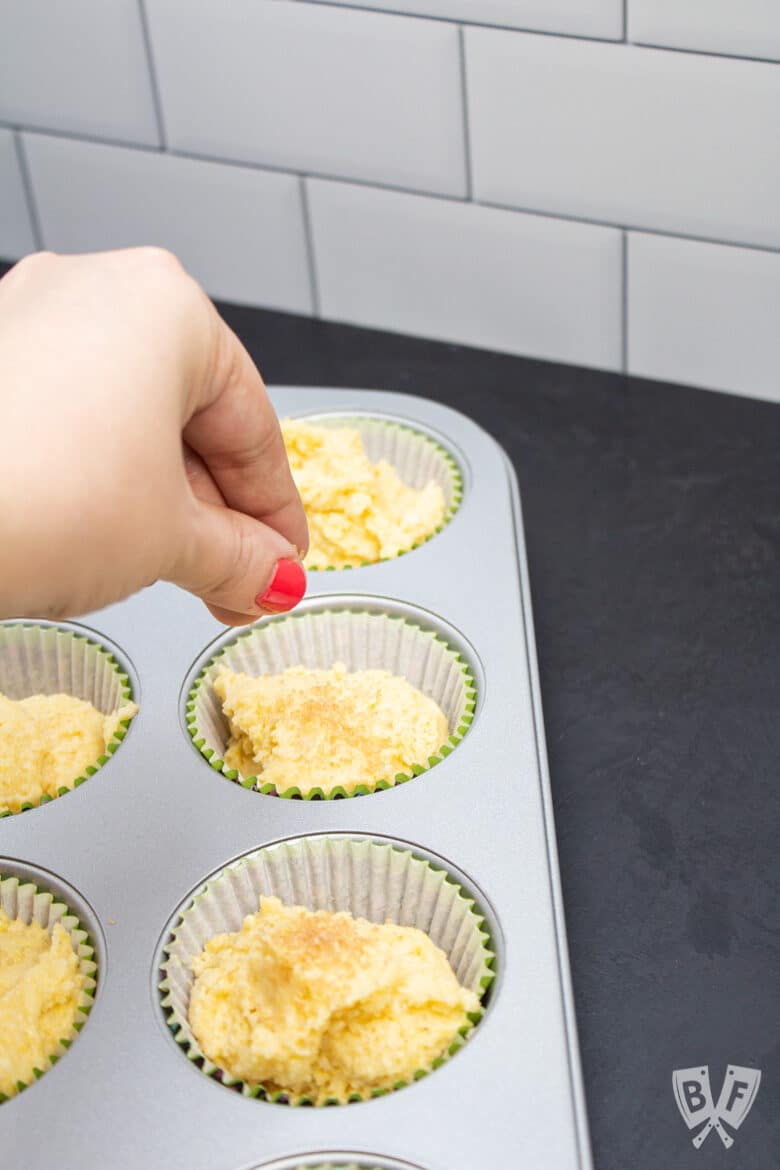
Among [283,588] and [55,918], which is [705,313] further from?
[55,918]

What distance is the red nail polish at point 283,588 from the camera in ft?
3.24

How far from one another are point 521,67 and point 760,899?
3.35 ft

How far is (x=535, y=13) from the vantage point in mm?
1604

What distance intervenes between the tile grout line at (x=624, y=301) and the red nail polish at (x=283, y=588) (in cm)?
87

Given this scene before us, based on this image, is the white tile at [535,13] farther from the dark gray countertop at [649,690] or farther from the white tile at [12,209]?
the white tile at [12,209]

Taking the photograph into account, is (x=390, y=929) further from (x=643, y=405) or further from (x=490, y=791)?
(x=643, y=405)

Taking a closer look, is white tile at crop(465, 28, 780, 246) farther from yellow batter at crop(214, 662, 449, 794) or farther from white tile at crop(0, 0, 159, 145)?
yellow batter at crop(214, 662, 449, 794)

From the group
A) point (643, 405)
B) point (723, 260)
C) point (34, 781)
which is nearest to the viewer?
point (34, 781)

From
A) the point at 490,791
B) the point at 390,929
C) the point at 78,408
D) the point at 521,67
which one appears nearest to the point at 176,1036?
the point at 390,929

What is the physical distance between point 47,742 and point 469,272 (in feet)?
3.01

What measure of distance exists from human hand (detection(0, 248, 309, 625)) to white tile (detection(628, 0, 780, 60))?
863 mm

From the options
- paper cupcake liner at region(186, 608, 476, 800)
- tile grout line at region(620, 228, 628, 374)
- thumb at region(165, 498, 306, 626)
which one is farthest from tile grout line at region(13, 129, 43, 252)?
thumb at region(165, 498, 306, 626)

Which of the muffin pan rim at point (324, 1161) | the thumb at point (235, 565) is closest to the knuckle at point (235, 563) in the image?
the thumb at point (235, 565)

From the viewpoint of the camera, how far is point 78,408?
0.74 meters
